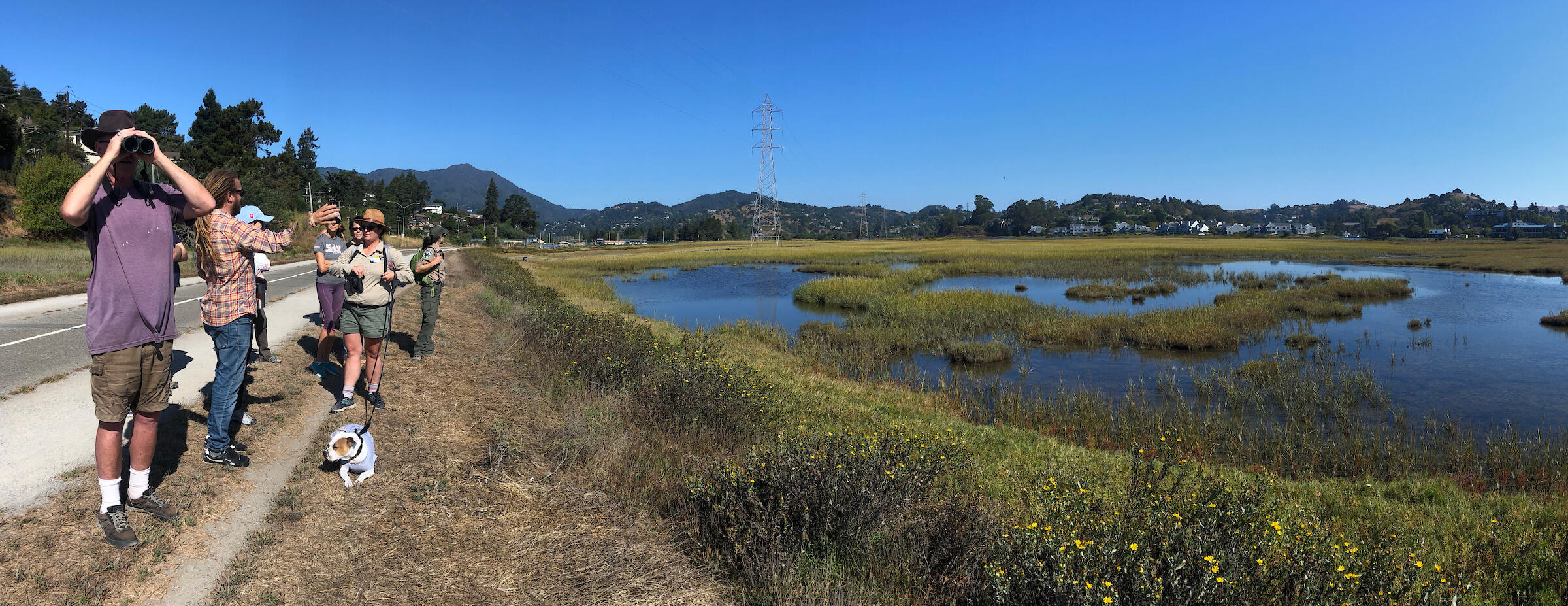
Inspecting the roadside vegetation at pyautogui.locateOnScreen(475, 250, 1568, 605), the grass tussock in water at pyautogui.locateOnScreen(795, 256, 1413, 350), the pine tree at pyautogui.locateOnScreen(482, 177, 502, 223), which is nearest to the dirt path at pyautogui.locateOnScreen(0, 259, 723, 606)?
the roadside vegetation at pyautogui.locateOnScreen(475, 250, 1568, 605)

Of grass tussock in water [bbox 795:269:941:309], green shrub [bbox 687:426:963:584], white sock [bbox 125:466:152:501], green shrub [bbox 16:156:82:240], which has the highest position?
green shrub [bbox 16:156:82:240]

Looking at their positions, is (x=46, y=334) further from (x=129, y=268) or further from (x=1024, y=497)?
(x=1024, y=497)

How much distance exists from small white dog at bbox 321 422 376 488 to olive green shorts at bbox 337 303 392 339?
1.74 m

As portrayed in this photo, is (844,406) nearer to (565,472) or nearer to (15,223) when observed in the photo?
(565,472)

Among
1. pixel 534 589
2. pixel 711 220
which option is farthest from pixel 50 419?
pixel 711 220

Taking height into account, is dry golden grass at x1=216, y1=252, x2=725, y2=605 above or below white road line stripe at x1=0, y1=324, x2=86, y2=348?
below

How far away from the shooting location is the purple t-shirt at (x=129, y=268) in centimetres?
364

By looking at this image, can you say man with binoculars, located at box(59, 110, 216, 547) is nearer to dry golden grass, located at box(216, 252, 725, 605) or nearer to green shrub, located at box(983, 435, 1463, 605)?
dry golden grass, located at box(216, 252, 725, 605)

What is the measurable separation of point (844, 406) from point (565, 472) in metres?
5.37

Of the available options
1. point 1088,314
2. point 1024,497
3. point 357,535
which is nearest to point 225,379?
point 357,535

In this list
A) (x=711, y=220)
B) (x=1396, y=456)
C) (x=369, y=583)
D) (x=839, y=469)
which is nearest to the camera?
(x=369, y=583)

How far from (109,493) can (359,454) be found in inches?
49.9

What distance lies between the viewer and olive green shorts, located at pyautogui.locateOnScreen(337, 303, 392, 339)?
20.7 feet

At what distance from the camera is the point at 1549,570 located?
5.26 m
